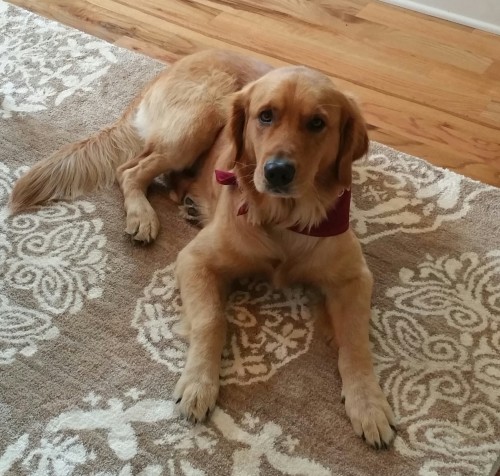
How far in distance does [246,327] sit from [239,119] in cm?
61

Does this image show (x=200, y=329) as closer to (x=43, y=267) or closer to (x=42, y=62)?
(x=43, y=267)

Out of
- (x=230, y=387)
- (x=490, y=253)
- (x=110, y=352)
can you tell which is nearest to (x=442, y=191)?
(x=490, y=253)

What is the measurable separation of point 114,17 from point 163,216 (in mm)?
1547

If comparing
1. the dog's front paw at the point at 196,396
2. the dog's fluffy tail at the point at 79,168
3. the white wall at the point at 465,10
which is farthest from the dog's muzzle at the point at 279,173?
the white wall at the point at 465,10

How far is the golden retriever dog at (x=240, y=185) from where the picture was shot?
170cm

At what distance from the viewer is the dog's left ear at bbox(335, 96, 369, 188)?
179 centimetres

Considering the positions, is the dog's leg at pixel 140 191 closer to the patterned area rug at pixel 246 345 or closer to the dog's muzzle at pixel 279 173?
the patterned area rug at pixel 246 345

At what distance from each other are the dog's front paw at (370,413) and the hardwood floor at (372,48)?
122cm

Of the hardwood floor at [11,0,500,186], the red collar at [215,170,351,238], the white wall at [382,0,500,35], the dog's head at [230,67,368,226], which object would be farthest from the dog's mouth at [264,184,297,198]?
the white wall at [382,0,500,35]

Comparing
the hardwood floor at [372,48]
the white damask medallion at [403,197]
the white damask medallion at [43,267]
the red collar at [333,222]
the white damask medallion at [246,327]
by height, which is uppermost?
the red collar at [333,222]

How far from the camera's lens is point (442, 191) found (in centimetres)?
245

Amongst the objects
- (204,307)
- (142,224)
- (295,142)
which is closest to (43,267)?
(142,224)

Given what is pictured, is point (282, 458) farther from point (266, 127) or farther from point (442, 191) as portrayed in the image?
point (442, 191)

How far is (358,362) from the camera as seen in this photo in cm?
176
